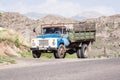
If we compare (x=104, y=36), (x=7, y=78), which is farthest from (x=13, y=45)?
(x=104, y=36)

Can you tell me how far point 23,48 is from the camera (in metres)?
38.3

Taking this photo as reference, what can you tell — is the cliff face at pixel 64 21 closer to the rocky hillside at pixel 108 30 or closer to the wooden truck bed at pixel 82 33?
the rocky hillside at pixel 108 30

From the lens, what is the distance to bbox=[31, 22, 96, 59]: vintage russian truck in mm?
33156

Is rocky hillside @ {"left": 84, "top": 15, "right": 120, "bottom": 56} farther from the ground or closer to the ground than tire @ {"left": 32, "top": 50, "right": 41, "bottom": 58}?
farther from the ground

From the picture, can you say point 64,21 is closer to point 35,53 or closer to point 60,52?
point 35,53

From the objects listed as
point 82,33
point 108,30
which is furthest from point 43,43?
point 108,30

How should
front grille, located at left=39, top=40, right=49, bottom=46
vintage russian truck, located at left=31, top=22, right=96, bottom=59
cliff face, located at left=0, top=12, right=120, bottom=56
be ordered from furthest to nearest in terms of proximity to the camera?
cliff face, located at left=0, top=12, right=120, bottom=56
front grille, located at left=39, top=40, right=49, bottom=46
vintage russian truck, located at left=31, top=22, right=96, bottom=59

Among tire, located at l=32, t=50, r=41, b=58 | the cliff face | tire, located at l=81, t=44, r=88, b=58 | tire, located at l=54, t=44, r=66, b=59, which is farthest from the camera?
the cliff face

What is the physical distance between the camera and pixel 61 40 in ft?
110

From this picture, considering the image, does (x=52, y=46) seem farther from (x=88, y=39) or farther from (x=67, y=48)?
(x=88, y=39)

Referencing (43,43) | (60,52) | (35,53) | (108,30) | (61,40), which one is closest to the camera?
(60,52)

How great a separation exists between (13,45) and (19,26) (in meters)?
33.6

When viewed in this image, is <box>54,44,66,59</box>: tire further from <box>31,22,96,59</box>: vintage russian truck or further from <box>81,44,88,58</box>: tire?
<box>81,44,88,58</box>: tire

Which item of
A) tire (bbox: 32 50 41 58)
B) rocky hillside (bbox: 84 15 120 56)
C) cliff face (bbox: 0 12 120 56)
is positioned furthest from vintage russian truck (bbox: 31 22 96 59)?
cliff face (bbox: 0 12 120 56)
